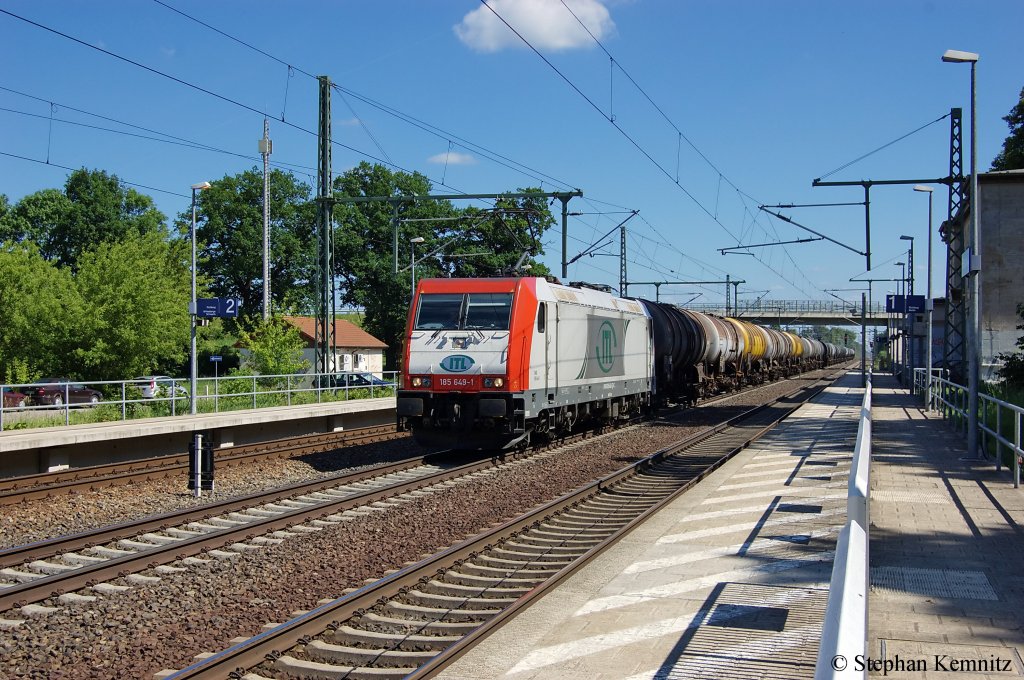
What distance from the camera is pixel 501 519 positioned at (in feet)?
36.0

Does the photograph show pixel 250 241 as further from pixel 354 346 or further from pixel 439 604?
pixel 439 604

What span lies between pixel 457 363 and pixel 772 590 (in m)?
9.50

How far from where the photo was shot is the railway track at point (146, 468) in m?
13.5

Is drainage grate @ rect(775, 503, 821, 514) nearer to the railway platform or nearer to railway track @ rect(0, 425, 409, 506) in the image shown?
the railway platform

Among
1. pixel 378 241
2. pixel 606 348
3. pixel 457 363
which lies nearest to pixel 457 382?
pixel 457 363

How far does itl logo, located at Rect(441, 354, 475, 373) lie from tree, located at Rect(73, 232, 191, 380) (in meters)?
20.9

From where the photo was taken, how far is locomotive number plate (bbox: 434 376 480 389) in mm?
16016

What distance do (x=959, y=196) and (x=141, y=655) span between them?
24.3m

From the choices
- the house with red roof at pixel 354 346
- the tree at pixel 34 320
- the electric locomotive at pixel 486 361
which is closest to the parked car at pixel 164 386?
the electric locomotive at pixel 486 361

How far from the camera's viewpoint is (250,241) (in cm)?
6322

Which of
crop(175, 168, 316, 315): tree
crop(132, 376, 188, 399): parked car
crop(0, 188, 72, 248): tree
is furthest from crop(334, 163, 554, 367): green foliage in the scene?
crop(132, 376, 188, 399): parked car

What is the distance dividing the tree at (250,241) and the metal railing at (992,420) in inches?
1807

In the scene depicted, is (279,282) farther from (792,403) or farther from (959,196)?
(959,196)

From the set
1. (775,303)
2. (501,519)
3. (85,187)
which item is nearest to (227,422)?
(501,519)
